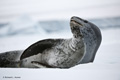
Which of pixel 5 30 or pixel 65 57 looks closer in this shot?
pixel 65 57

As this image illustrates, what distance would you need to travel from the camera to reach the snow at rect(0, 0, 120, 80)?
2.59m

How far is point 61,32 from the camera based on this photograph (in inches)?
109

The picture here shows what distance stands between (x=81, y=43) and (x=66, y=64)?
26 cm

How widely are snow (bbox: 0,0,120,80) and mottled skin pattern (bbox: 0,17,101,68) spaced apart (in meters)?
0.05

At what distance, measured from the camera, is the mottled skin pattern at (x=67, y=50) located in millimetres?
2621

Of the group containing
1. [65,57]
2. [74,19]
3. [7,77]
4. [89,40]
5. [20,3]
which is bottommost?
[7,77]

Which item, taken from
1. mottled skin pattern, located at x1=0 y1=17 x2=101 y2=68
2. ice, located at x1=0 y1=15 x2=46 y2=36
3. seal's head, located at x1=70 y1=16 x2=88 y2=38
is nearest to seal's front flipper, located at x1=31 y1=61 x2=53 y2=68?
mottled skin pattern, located at x1=0 y1=17 x2=101 y2=68

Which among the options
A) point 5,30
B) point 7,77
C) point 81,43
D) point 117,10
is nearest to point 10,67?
point 7,77

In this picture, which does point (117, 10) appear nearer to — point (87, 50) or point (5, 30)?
point (87, 50)

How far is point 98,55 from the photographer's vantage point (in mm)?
2625

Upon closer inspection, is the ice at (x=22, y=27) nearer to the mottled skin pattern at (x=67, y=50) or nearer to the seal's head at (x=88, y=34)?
the mottled skin pattern at (x=67, y=50)

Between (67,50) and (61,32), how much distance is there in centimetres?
21

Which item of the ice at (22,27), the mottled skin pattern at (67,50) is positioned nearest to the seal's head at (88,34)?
the mottled skin pattern at (67,50)

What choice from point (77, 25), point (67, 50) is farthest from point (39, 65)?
point (77, 25)
